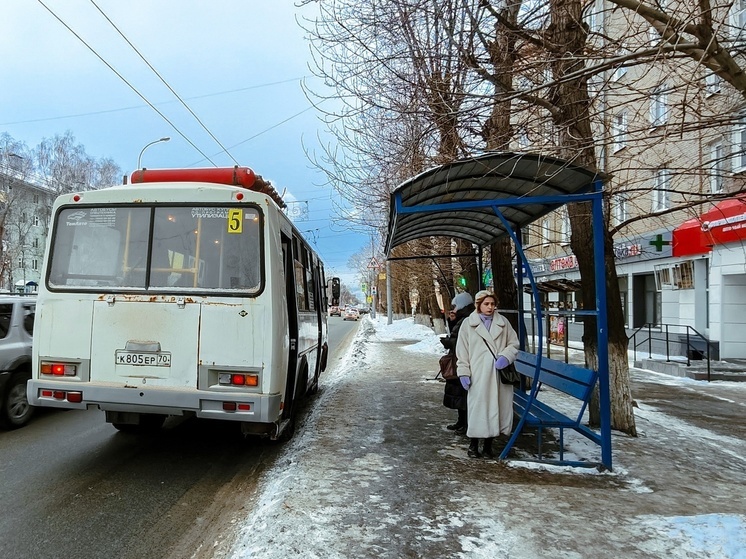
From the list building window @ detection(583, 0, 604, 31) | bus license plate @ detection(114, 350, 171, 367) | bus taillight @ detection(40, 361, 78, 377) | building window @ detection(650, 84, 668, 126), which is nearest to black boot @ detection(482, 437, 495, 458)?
bus license plate @ detection(114, 350, 171, 367)

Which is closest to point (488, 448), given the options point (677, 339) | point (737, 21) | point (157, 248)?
point (157, 248)

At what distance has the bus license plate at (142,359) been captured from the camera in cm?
454

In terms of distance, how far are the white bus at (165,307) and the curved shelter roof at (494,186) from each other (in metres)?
1.52

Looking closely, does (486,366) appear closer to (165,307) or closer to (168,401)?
(168,401)

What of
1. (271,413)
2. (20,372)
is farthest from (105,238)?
(20,372)

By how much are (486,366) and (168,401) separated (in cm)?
299

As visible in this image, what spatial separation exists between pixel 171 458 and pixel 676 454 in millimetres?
5462

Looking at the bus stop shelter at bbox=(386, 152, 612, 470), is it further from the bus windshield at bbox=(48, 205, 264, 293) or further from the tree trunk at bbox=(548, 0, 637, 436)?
the bus windshield at bbox=(48, 205, 264, 293)

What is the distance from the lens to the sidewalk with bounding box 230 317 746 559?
10.8 feet

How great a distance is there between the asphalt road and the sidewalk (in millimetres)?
398

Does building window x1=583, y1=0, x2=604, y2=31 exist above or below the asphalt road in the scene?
above

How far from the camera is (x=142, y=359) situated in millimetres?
4566

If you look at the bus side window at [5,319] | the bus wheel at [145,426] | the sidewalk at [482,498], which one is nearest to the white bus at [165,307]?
the sidewalk at [482,498]

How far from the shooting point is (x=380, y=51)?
6707 mm
